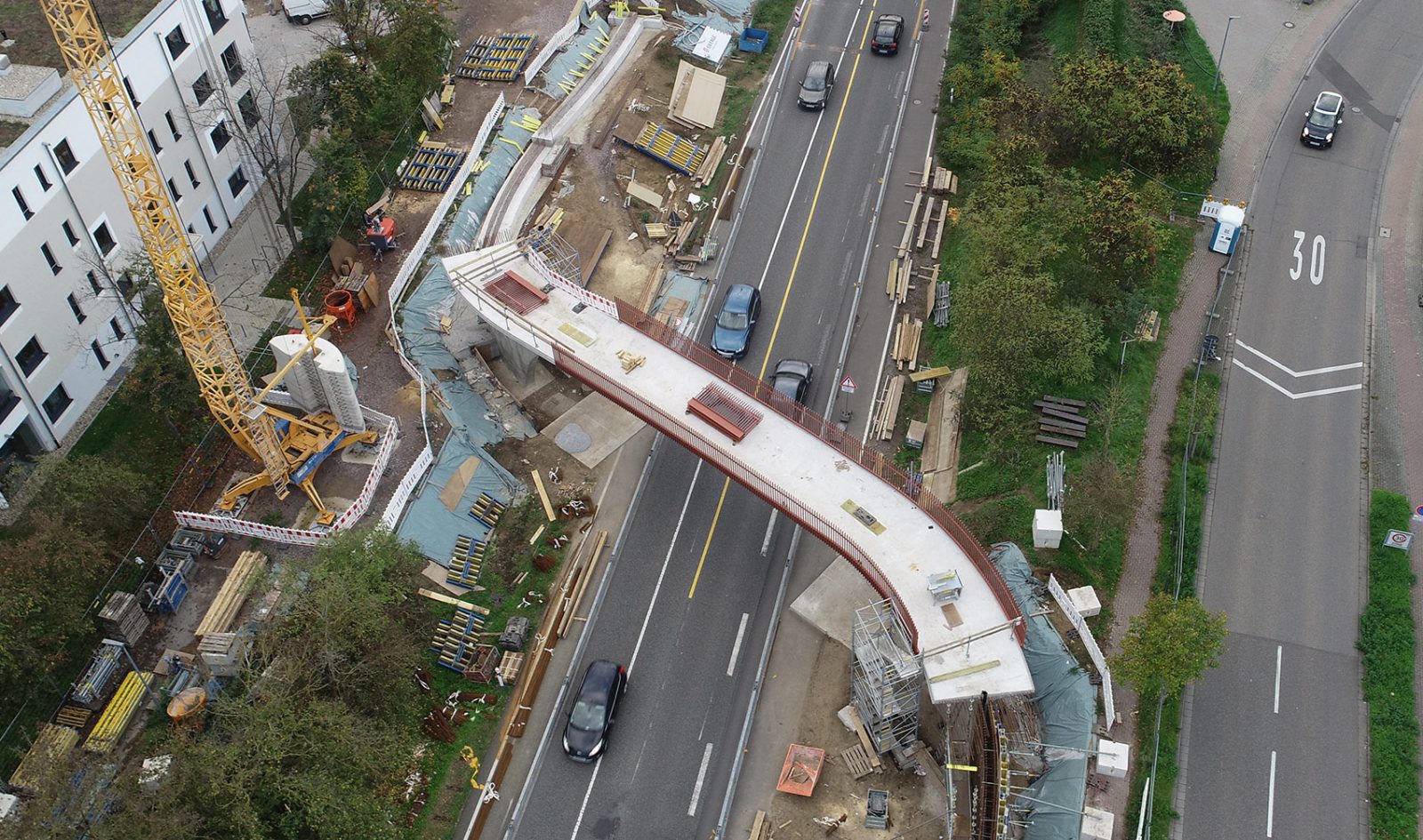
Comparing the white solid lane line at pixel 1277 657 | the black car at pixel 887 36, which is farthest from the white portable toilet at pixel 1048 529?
the black car at pixel 887 36

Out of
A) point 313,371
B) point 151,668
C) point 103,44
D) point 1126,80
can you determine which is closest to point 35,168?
point 103,44

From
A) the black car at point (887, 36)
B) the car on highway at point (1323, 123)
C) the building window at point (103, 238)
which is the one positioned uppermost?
the black car at point (887, 36)

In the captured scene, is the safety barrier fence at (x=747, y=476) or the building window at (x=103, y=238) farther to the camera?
the building window at (x=103, y=238)

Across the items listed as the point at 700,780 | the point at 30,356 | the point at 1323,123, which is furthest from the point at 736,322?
the point at 1323,123

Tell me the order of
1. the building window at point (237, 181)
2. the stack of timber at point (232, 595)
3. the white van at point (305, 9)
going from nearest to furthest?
1. the stack of timber at point (232, 595)
2. the building window at point (237, 181)
3. the white van at point (305, 9)

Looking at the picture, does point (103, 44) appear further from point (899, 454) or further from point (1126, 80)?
point (1126, 80)

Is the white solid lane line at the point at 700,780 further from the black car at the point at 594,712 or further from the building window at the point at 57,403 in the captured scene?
the building window at the point at 57,403
